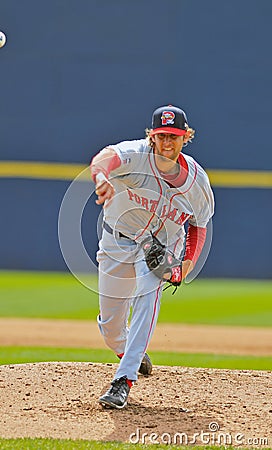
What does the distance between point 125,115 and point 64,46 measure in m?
1.64

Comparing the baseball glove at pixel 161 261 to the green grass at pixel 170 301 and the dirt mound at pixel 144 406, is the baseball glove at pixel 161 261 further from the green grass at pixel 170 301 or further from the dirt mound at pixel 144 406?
the green grass at pixel 170 301

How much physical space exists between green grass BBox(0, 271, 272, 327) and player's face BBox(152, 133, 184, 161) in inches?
161

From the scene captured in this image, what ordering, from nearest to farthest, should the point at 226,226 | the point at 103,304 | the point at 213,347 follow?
the point at 103,304
the point at 213,347
the point at 226,226

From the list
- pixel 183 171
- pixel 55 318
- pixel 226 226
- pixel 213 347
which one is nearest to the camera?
pixel 183 171

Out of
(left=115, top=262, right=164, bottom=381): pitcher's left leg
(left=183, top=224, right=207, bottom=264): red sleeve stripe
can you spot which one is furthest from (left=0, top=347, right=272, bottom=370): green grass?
(left=115, top=262, right=164, bottom=381): pitcher's left leg

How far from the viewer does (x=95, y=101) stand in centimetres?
1460

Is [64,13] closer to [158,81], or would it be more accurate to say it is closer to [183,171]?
[158,81]

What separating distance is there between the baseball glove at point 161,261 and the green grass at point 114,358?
2.02 metres

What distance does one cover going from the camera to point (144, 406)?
4332mm

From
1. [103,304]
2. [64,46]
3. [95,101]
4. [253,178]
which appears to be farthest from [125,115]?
[103,304]

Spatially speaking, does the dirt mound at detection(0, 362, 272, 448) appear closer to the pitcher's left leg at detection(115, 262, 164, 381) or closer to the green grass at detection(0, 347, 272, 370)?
the pitcher's left leg at detection(115, 262, 164, 381)

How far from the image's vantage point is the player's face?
425 centimetres

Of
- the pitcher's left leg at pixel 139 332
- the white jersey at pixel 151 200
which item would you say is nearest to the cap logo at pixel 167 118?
the white jersey at pixel 151 200

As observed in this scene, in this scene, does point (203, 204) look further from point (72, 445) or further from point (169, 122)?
point (72, 445)
